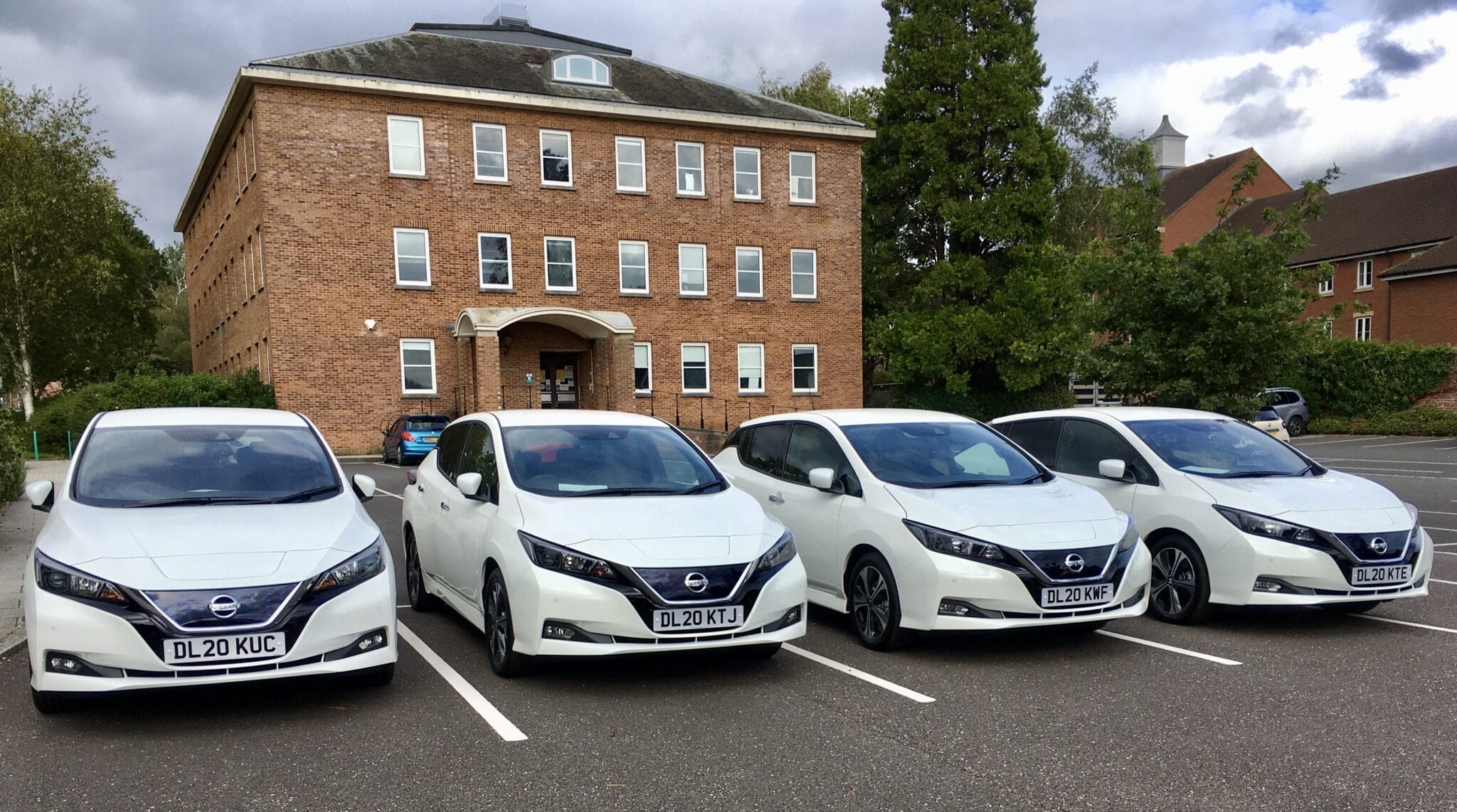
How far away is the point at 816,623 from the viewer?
25.6 feet

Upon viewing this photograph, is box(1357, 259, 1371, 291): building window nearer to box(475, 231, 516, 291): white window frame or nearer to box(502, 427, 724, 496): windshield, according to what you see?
box(475, 231, 516, 291): white window frame

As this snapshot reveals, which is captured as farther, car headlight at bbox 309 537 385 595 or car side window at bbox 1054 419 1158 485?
car side window at bbox 1054 419 1158 485

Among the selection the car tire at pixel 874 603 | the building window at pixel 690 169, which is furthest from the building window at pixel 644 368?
the car tire at pixel 874 603

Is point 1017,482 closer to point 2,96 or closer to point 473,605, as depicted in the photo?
point 473,605

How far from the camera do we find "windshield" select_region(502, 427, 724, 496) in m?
6.65

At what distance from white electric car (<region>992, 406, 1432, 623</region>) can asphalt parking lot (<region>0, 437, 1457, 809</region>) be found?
0.39 metres

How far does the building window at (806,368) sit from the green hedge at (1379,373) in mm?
16202

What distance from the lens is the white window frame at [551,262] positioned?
3209 cm

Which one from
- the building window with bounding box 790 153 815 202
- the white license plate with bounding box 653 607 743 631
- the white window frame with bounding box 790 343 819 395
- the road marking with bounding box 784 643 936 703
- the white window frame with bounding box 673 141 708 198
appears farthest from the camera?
the white window frame with bounding box 790 343 819 395

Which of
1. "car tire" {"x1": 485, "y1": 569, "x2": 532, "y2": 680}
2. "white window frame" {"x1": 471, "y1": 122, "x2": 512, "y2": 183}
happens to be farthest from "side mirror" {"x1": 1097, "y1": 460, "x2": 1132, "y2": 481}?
"white window frame" {"x1": 471, "y1": 122, "x2": 512, "y2": 183}

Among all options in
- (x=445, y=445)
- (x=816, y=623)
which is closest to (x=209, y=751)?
(x=445, y=445)

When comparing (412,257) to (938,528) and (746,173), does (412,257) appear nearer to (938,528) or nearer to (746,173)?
(746,173)

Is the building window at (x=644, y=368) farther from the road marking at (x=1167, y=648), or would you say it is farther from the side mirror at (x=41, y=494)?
the side mirror at (x=41, y=494)

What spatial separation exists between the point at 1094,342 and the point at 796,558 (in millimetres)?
10301
